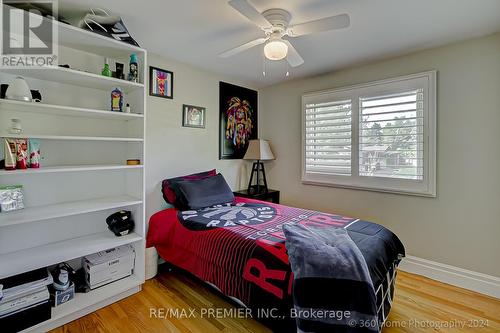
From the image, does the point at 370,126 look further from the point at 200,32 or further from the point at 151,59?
the point at 151,59

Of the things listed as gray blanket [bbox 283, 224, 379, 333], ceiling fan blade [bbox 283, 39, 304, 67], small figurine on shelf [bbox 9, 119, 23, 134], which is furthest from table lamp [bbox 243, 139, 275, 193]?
small figurine on shelf [bbox 9, 119, 23, 134]

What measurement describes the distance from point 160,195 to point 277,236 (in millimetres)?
1543

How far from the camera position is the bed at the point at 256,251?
1490 millimetres

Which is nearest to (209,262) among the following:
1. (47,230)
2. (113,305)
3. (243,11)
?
(113,305)

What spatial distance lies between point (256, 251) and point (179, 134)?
181cm

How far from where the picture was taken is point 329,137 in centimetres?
313

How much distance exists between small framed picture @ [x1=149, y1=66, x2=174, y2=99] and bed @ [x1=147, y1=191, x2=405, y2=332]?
4.28 feet

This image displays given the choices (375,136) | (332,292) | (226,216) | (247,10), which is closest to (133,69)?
(247,10)

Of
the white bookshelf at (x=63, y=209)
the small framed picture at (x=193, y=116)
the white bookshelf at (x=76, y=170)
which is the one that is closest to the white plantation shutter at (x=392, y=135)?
the small framed picture at (x=193, y=116)

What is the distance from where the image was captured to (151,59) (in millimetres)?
2613

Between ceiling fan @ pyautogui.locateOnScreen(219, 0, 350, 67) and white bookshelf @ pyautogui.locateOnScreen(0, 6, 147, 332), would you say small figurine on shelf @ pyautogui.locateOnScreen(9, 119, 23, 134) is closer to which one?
white bookshelf @ pyautogui.locateOnScreen(0, 6, 147, 332)

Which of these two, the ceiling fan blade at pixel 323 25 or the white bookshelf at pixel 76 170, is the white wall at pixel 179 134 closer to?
the white bookshelf at pixel 76 170

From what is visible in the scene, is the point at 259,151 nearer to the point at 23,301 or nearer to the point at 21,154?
the point at 21,154

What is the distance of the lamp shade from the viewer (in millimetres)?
3475
